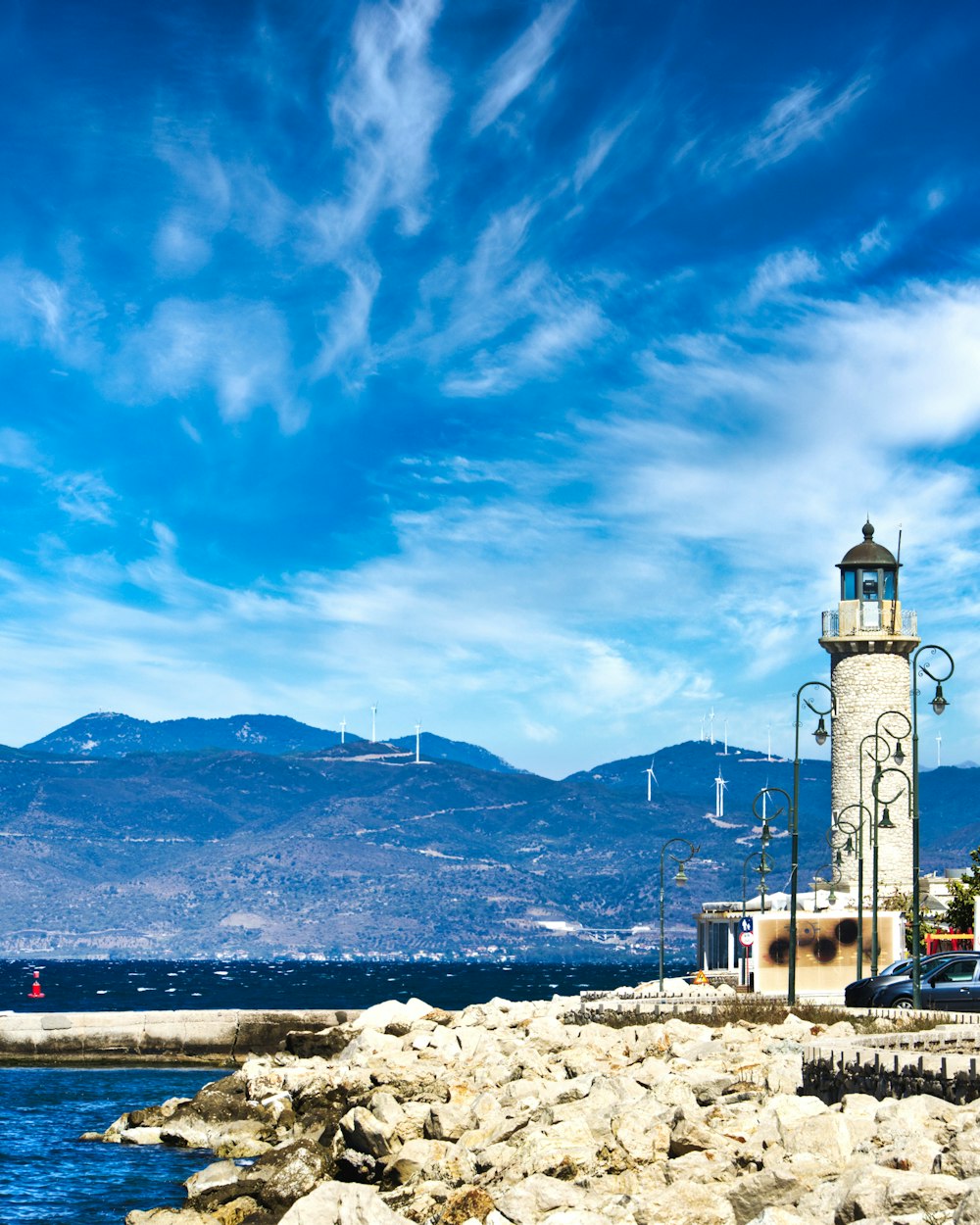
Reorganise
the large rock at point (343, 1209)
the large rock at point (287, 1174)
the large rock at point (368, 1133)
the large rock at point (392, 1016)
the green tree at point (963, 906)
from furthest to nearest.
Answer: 1. the green tree at point (963, 906)
2. the large rock at point (392, 1016)
3. the large rock at point (368, 1133)
4. the large rock at point (287, 1174)
5. the large rock at point (343, 1209)

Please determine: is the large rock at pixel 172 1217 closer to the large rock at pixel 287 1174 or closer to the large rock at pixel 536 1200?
the large rock at pixel 287 1174

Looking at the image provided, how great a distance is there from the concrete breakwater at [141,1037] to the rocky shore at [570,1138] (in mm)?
15055

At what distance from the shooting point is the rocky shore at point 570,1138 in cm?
1650

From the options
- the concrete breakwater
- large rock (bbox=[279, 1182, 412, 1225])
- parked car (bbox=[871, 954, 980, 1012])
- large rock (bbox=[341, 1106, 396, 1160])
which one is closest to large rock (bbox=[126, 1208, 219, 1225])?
large rock (bbox=[341, 1106, 396, 1160])

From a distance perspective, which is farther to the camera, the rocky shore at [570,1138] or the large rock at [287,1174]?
the large rock at [287,1174]

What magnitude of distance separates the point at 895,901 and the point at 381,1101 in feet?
145

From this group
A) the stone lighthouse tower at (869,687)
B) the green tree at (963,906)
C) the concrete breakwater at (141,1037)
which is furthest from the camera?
the stone lighthouse tower at (869,687)

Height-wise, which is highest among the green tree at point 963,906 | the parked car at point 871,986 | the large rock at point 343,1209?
the green tree at point 963,906

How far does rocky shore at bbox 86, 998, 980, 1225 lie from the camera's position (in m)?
16.5

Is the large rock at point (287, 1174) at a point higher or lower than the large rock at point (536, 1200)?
lower

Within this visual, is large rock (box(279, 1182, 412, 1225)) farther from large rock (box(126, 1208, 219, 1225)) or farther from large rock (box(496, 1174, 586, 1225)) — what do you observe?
large rock (box(126, 1208, 219, 1225))

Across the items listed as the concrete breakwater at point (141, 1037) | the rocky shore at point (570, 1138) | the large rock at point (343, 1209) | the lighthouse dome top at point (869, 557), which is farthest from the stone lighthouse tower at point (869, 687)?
the large rock at point (343, 1209)

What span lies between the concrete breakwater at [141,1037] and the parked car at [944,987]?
2011cm

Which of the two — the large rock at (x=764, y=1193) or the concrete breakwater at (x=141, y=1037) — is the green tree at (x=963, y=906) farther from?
the large rock at (x=764, y=1193)
